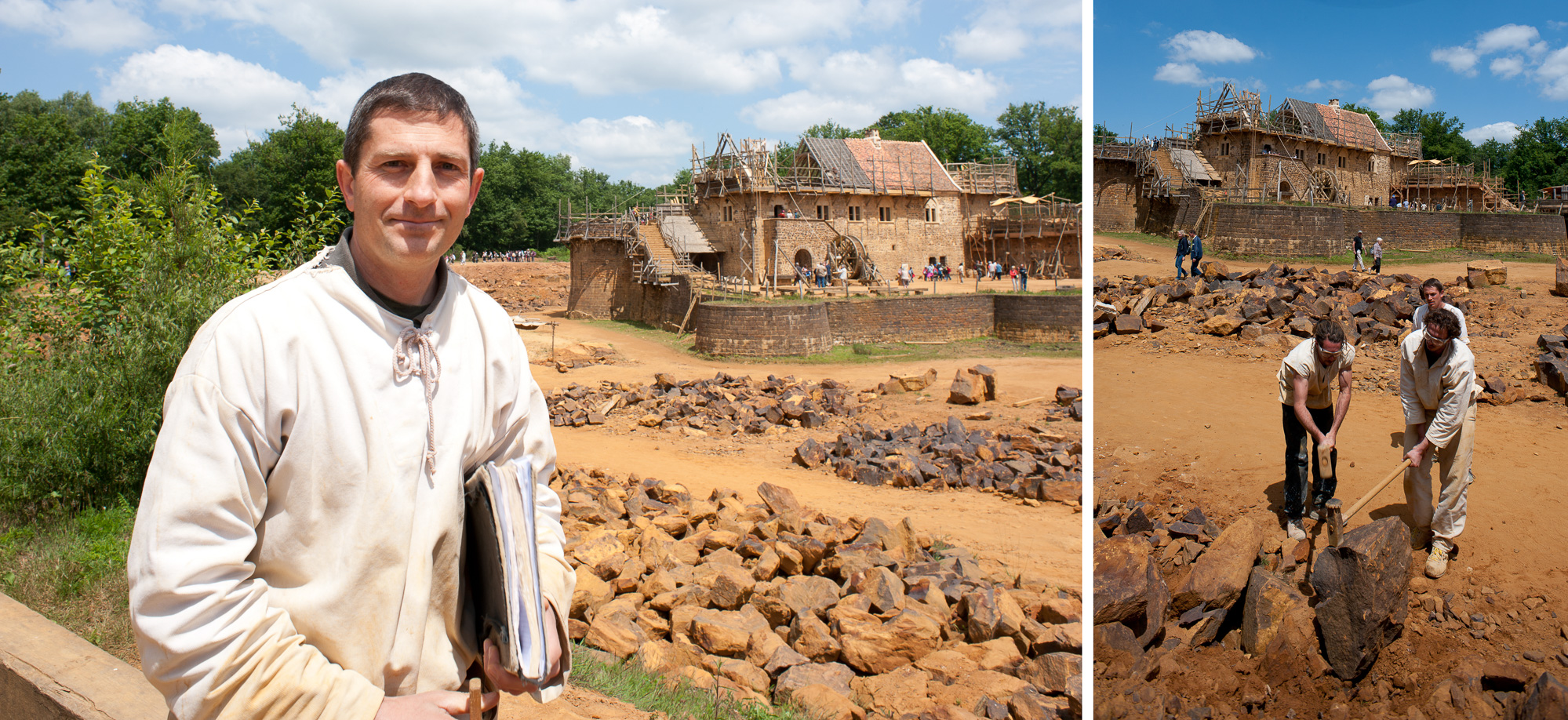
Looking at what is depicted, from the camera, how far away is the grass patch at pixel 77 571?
15.4ft

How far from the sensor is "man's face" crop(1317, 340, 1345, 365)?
17.6ft

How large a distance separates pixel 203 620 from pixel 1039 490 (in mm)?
9701

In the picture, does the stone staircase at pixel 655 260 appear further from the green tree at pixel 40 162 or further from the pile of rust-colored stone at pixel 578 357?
the green tree at pixel 40 162

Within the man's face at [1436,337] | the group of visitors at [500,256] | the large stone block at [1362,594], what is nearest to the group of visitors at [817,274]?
the man's face at [1436,337]

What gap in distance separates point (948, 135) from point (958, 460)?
165 feet

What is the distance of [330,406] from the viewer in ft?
5.03

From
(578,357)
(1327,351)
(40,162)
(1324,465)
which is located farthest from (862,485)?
(40,162)

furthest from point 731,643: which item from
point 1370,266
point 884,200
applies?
point 884,200

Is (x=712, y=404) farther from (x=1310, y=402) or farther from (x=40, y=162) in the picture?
(x=40, y=162)

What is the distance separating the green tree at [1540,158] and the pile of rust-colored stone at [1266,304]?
9978 millimetres

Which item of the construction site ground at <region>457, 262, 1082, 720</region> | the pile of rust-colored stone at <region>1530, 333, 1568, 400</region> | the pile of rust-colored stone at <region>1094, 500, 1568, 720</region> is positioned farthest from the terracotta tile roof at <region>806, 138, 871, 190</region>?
the pile of rust-colored stone at <region>1094, 500, 1568, 720</region>

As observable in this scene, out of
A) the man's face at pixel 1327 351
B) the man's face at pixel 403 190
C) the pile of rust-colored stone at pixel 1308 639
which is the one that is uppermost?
the man's face at pixel 403 190

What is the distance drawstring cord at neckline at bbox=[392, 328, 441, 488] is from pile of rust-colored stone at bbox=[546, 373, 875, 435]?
12574 mm

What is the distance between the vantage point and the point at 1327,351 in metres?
5.43
